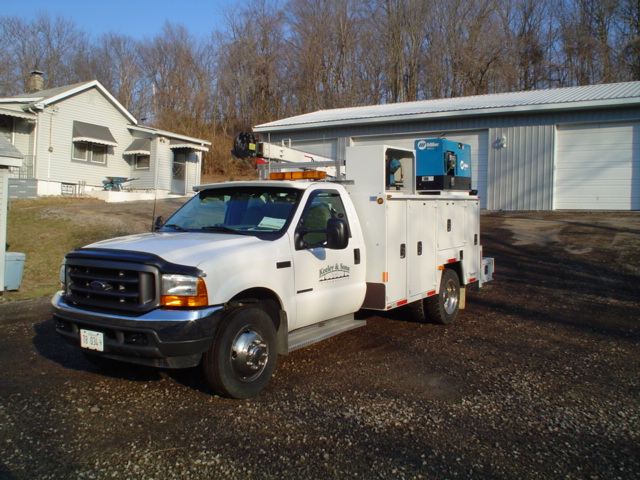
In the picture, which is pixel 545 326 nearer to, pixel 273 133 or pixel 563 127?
pixel 563 127

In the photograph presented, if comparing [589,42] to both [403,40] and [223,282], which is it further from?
[223,282]

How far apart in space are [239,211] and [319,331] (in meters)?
1.50

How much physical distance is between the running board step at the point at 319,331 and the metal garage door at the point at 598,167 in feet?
50.3

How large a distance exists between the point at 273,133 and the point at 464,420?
22.2 m

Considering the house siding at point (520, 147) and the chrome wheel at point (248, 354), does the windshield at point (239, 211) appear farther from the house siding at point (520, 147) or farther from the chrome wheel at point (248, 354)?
the house siding at point (520, 147)

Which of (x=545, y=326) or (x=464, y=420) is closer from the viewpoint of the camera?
(x=464, y=420)

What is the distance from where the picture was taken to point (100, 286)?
15.0 ft

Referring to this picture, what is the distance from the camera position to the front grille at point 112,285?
171 inches

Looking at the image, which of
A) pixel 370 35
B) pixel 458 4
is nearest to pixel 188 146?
pixel 370 35

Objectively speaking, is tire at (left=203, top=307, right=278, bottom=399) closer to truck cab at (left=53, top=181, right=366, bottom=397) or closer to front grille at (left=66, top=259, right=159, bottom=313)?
truck cab at (left=53, top=181, right=366, bottom=397)

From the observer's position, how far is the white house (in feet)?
80.6

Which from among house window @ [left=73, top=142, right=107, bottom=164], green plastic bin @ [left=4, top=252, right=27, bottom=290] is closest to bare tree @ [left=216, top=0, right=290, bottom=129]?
house window @ [left=73, top=142, right=107, bottom=164]

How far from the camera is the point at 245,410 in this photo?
454cm

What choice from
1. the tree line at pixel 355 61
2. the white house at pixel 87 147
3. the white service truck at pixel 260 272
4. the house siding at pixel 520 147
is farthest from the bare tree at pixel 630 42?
the white service truck at pixel 260 272
